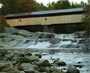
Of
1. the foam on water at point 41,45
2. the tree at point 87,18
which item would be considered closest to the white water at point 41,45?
the foam on water at point 41,45

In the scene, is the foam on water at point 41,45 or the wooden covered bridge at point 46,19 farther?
the wooden covered bridge at point 46,19

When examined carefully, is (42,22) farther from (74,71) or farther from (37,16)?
(74,71)

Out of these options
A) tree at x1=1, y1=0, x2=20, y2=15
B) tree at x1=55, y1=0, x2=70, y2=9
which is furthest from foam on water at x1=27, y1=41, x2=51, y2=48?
tree at x1=55, y1=0, x2=70, y2=9

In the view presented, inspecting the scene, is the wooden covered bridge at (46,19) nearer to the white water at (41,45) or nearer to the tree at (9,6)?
the tree at (9,6)

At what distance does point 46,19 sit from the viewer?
47.3 m

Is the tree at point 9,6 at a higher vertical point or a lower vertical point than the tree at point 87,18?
higher

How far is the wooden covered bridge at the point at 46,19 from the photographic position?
45.9 meters

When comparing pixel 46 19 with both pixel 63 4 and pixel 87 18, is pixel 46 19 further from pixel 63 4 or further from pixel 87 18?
pixel 63 4

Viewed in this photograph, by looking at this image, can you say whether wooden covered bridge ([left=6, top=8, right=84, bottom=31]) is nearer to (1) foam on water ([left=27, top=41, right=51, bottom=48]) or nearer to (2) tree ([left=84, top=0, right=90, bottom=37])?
(2) tree ([left=84, top=0, right=90, bottom=37])

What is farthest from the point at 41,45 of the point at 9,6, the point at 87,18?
the point at 9,6

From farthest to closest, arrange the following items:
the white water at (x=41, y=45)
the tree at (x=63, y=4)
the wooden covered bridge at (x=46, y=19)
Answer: the tree at (x=63, y=4)
the wooden covered bridge at (x=46, y=19)
the white water at (x=41, y=45)

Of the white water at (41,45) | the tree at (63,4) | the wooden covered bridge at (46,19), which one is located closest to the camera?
the white water at (41,45)

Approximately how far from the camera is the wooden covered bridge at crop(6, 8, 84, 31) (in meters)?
45.9

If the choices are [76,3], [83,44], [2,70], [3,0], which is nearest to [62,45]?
[83,44]
